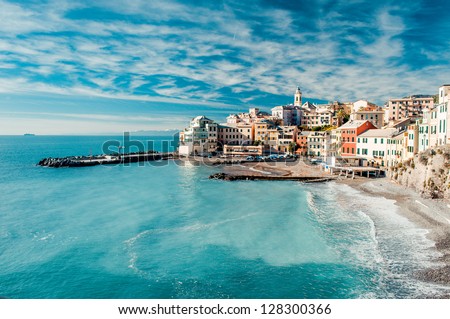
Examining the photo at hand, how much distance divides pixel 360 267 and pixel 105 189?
37312 millimetres

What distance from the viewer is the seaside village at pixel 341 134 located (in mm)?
44188

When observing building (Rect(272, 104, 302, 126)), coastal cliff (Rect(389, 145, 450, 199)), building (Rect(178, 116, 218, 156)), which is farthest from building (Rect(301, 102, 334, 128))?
coastal cliff (Rect(389, 145, 450, 199))

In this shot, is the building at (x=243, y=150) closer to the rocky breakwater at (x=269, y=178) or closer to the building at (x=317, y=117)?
the building at (x=317, y=117)

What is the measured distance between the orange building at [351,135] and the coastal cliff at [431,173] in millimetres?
20202

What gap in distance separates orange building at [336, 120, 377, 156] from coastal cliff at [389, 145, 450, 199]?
20.2 m

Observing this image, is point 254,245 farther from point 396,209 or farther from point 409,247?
point 396,209

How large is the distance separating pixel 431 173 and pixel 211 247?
28.1 metres

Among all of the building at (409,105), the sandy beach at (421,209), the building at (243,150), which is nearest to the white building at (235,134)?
the building at (243,150)

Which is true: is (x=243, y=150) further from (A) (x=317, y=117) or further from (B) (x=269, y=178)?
(B) (x=269, y=178)

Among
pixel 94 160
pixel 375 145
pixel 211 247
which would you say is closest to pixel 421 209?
pixel 211 247

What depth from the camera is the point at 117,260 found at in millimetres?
19922

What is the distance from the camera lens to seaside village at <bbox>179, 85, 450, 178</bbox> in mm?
44188

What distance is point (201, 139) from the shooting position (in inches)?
3723

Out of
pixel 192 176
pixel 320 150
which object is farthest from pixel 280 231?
pixel 320 150
